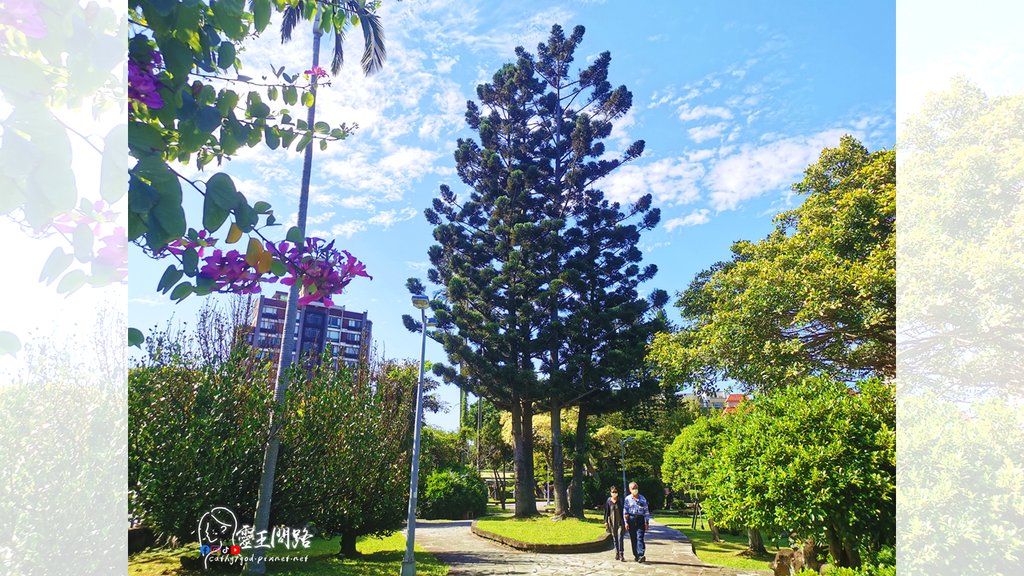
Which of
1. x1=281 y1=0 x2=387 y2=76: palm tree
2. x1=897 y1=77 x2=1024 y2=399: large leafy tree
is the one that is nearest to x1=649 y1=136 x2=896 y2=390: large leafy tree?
x1=897 y1=77 x2=1024 y2=399: large leafy tree

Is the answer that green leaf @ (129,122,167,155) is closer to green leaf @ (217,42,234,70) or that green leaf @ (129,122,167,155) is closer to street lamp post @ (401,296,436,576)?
green leaf @ (217,42,234,70)

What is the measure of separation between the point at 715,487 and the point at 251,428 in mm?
6270

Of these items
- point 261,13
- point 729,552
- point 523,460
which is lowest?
point 729,552

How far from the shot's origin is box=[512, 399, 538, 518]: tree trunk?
64.7ft

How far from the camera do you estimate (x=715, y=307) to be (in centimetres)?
1023

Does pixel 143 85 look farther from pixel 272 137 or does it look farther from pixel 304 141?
pixel 304 141

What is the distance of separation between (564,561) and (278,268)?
10071 mm

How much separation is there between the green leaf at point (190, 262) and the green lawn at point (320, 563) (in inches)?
295

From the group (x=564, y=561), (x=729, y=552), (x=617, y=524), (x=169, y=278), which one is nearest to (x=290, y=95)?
(x=169, y=278)

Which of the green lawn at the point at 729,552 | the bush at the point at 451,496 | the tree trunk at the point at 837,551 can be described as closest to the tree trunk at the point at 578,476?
the bush at the point at 451,496

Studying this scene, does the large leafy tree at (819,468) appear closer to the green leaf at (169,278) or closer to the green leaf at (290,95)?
the green leaf at (290,95)

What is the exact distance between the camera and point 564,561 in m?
10.2

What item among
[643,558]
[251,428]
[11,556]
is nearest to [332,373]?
[251,428]

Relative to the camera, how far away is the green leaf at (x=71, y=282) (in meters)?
1.31
